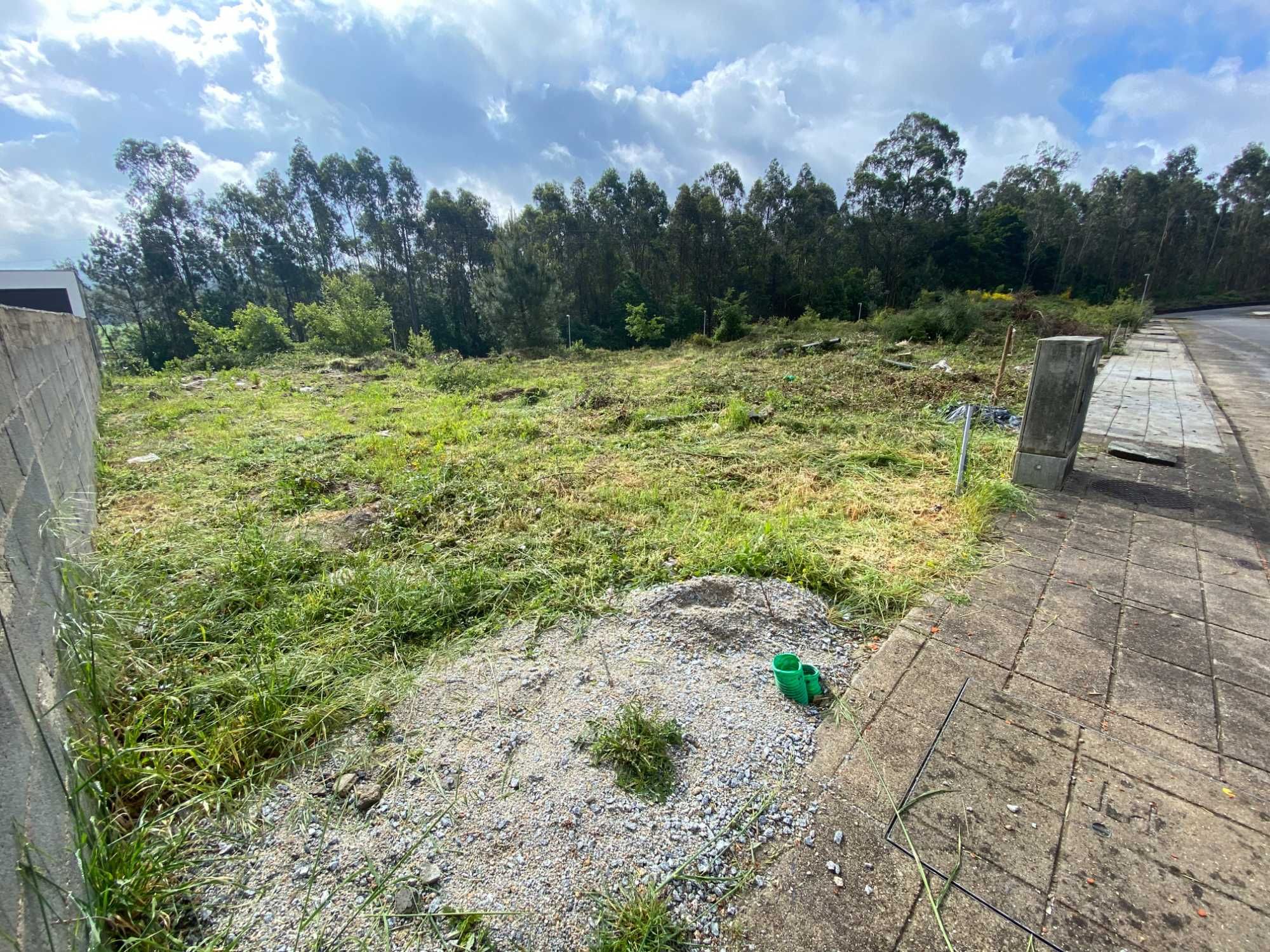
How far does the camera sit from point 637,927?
45.2 inches

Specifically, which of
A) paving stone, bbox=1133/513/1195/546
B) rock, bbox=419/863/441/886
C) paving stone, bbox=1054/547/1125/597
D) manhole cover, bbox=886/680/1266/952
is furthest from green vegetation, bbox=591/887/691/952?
paving stone, bbox=1133/513/1195/546

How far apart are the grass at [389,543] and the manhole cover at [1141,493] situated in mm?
610

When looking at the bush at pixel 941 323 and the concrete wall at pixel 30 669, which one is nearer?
the concrete wall at pixel 30 669

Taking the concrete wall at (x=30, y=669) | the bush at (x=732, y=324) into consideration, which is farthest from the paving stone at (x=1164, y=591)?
the bush at (x=732, y=324)

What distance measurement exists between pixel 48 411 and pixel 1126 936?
4.84 meters

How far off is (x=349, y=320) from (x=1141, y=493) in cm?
1972

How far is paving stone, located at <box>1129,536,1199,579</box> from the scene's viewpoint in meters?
2.53

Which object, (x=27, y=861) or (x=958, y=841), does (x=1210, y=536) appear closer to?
(x=958, y=841)

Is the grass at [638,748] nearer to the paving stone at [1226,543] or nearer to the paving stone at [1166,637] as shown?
the paving stone at [1166,637]

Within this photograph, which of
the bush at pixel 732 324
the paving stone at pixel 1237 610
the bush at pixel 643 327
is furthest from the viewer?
the bush at pixel 643 327

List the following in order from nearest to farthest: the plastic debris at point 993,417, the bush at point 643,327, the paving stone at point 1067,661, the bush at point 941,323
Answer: the paving stone at point 1067,661, the plastic debris at point 993,417, the bush at point 941,323, the bush at point 643,327

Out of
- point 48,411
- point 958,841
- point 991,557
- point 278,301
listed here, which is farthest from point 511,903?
point 278,301

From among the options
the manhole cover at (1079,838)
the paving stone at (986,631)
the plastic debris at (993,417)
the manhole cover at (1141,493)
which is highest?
the plastic debris at (993,417)

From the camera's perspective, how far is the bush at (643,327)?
20.9 meters
